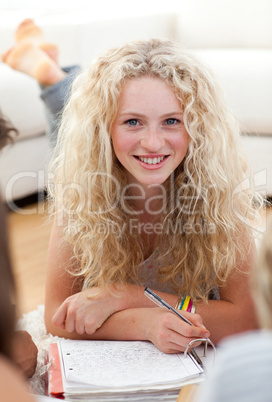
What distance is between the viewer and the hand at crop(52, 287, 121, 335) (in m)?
1.20

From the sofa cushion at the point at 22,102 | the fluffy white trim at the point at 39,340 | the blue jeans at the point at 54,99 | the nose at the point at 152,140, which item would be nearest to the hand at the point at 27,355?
the fluffy white trim at the point at 39,340

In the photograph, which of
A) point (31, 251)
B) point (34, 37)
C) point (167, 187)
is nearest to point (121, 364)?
point (167, 187)

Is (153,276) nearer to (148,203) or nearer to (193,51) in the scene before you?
(148,203)

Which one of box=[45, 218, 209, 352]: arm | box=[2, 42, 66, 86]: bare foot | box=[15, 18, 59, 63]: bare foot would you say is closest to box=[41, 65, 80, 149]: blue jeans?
box=[2, 42, 66, 86]: bare foot

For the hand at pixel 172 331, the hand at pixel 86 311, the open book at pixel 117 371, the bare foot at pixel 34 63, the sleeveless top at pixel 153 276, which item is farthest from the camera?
the bare foot at pixel 34 63

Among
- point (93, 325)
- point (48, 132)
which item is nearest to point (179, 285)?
point (93, 325)

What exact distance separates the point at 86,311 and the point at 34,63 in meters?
1.83

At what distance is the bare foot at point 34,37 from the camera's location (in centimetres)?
296

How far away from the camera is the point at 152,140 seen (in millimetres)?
1247

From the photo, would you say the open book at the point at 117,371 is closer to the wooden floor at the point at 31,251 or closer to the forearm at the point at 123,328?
the forearm at the point at 123,328

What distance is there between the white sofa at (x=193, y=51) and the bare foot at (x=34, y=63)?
0.06 meters

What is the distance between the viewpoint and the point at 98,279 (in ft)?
4.16

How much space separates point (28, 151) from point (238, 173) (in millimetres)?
1575

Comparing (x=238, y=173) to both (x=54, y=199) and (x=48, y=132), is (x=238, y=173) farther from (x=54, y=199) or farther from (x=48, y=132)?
(x=48, y=132)
